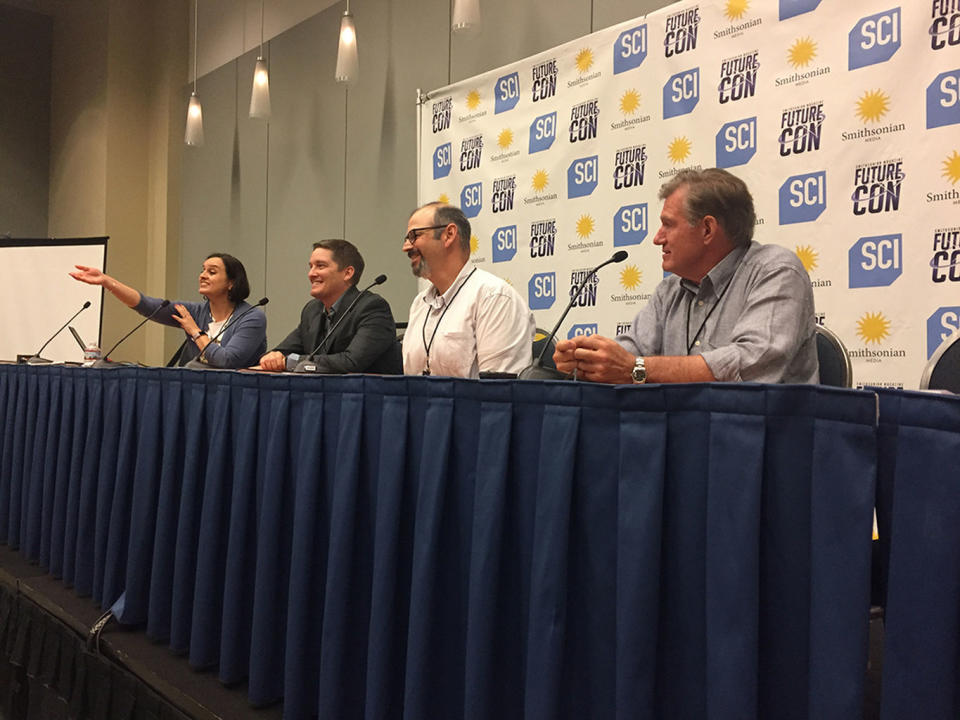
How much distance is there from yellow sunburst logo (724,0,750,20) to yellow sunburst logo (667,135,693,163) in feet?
1.43

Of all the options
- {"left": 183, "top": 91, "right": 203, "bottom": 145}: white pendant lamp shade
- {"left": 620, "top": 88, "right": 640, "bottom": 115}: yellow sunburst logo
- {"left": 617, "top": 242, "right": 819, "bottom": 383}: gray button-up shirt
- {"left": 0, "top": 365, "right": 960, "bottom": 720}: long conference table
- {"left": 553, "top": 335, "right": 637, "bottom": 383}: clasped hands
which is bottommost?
{"left": 0, "top": 365, "right": 960, "bottom": 720}: long conference table

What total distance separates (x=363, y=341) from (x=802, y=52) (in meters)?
1.80

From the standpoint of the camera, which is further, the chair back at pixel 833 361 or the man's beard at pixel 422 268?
the man's beard at pixel 422 268

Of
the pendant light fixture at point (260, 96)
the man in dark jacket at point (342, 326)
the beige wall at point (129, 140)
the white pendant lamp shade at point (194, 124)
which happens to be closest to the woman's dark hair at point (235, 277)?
the man in dark jacket at point (342, 326)

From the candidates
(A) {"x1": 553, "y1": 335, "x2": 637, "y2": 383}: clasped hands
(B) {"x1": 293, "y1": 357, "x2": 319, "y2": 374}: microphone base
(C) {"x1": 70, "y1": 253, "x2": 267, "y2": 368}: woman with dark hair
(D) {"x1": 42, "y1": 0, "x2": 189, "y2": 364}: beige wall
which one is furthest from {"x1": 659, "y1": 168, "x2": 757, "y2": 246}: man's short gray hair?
(D) {"x1": 42, "y1": 0, "x2": 189, "y2": 364}: beige wall

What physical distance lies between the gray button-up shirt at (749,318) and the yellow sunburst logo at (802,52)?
1115 millimetres

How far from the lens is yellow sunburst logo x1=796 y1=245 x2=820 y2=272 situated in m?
2.50

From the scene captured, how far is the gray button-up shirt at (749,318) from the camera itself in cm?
158

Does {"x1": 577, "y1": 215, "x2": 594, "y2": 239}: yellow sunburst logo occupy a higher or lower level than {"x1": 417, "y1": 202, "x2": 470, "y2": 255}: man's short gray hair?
higher

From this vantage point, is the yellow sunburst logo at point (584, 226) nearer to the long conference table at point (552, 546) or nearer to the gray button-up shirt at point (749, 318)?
the gray button-up shirt at point (749, 318)

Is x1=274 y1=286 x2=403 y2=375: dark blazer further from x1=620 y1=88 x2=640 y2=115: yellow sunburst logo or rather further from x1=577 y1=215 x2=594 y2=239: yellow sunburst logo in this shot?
x1=620 y1=88 x2=640 y2=115: yellow sunburst logo

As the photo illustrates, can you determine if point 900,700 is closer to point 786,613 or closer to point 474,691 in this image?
point 786,613

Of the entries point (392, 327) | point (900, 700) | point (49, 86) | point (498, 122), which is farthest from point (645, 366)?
point (49, 86)

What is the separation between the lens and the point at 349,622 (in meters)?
1.26
